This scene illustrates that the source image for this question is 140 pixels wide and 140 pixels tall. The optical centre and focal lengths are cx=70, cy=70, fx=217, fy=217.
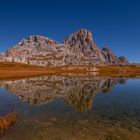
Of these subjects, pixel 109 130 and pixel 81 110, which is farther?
pixel 81 110

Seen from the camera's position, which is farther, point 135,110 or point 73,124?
point 135,110

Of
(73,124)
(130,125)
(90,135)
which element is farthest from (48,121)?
(130,125)

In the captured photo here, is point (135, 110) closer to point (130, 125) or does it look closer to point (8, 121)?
point (130, 125)

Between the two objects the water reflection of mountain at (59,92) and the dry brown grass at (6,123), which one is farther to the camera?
the water reflection of mountain at (59,92)

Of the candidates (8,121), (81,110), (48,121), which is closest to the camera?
(8,121)

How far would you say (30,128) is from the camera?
24703 mm

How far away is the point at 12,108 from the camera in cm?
3666

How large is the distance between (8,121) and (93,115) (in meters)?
12.2

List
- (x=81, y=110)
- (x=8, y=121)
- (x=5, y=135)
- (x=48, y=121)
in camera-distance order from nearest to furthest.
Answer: (x=5, y=135) < (x=8, y=121) < (x=48, y=121) < (x=81, y=110)

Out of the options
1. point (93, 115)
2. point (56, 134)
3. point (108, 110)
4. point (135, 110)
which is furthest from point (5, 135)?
point (135, 110)

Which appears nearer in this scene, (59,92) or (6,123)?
(6,123)

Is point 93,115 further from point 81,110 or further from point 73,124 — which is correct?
point 73,124

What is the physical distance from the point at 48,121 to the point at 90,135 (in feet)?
24.2

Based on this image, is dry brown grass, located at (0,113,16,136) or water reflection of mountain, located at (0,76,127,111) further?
water reflection of mountain, located at (0,76,127,111)
